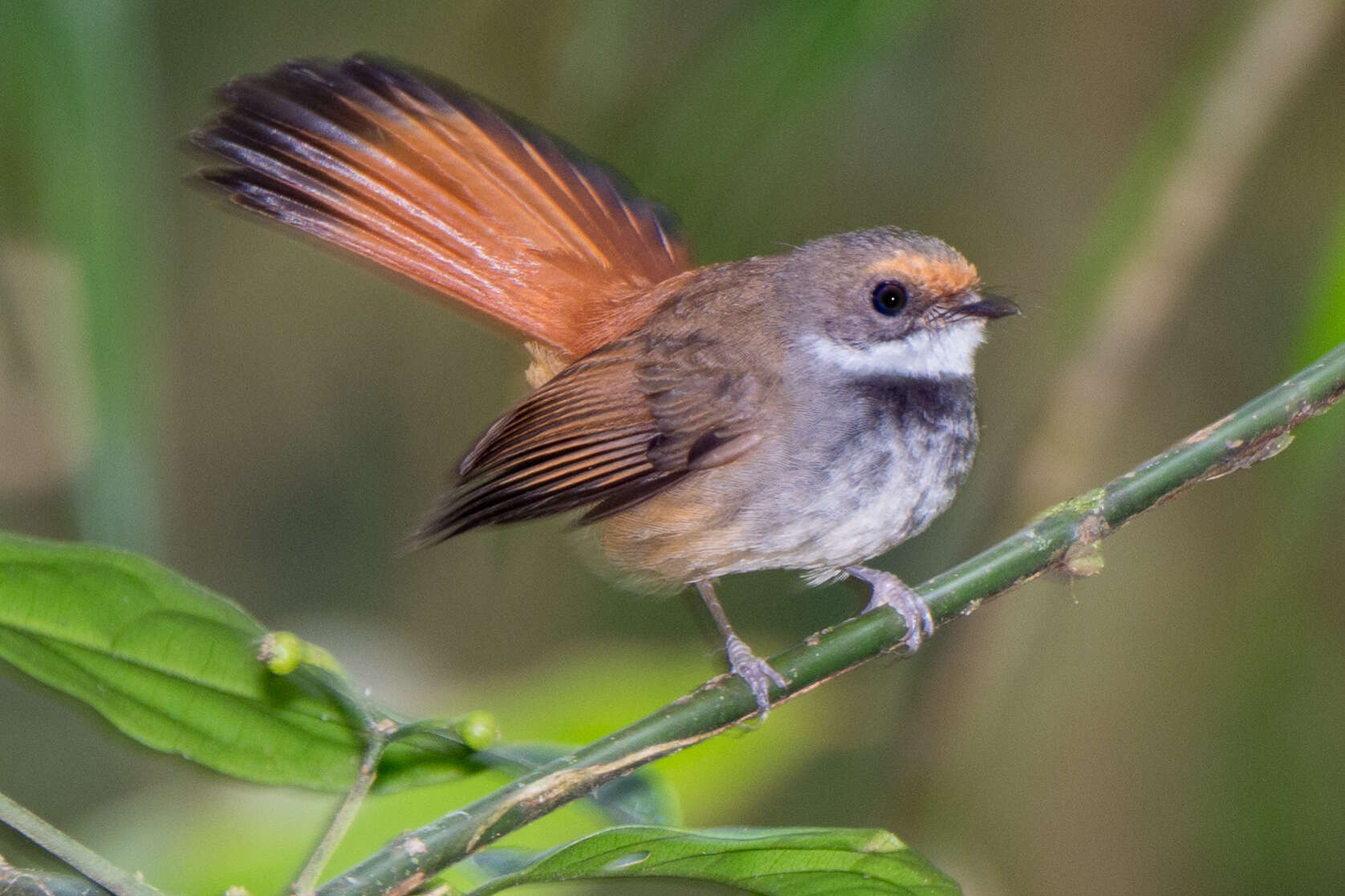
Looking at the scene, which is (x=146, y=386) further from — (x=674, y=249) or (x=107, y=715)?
(x=674, y=249)

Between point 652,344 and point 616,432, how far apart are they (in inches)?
8.3

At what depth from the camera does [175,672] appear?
5.57 feet

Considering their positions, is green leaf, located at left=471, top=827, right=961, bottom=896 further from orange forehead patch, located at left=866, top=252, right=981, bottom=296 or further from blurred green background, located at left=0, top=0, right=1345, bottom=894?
orange forehead patch, located at left=866, top=252, right=981, bottom=296

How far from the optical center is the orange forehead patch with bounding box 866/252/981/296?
2.90 metres

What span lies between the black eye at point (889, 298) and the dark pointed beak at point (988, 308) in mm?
127

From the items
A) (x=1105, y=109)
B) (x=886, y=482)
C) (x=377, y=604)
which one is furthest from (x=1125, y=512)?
(x=377, y=604)

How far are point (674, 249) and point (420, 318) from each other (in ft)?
7.20

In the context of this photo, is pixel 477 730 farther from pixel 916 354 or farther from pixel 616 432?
pixel 916 354

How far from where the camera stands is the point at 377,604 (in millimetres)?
5305

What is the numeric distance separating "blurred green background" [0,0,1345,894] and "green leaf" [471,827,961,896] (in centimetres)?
85

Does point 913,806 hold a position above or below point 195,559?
below

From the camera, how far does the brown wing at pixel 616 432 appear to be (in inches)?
113

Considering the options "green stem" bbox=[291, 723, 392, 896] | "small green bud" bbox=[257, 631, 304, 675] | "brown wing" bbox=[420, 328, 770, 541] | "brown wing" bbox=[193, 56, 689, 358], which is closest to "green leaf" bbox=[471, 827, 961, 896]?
"green stem" bbox=[291, 723, 392, 896]

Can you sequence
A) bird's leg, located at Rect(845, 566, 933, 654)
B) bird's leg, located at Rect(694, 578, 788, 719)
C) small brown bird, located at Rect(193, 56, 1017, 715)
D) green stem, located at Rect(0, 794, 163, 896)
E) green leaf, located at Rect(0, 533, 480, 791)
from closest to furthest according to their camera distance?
green stem, located at Rect(0, 794, 163, 896) → green leaf, located at Rect(0, 533, 480, 791) → bird's leg, located at Rect(845, 566, 933, 654) → bird's leg, located at Rect(694, 578, 788, 719) → small brown bird, located at Rect(193, 56, 1017, 715)
